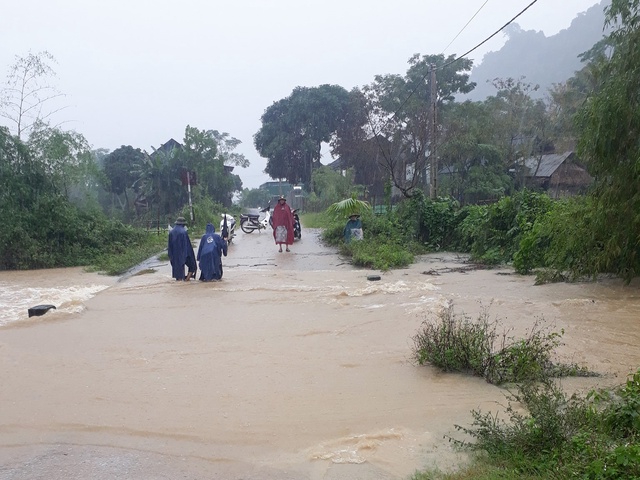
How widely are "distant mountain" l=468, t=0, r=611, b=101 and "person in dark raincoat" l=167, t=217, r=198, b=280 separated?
74.7 m

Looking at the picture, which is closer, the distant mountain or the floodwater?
the floodwater

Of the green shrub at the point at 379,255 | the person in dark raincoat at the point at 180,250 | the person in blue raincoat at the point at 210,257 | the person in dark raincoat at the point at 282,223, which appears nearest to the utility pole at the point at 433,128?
the green shrub at the point at 379,255

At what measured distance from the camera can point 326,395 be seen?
5844 mm

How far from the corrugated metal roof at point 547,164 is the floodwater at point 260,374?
21.1 m

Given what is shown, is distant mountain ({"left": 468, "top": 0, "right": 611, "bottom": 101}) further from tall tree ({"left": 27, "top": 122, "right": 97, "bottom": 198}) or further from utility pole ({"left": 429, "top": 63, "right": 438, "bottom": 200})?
tall tree ({"left": 27, "top": 122, "right": 97, "bottom": 198})

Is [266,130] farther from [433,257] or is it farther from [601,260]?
[601,260]

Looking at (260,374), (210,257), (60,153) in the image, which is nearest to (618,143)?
(260,374)

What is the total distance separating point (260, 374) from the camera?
6633 millimetres

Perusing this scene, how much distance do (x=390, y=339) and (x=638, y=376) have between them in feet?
13.0

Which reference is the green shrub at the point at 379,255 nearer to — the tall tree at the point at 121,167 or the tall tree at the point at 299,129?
the tall tree at the point at 121,167

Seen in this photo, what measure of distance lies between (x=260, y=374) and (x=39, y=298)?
762 cm

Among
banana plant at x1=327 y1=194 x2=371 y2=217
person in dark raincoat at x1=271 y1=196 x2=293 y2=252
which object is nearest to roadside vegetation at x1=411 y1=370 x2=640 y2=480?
person in dark raincoat at x1=271 y1=196 x2=293 y2=252

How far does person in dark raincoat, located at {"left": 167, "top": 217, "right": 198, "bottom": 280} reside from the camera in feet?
43.6

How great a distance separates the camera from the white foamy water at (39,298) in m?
10.3
